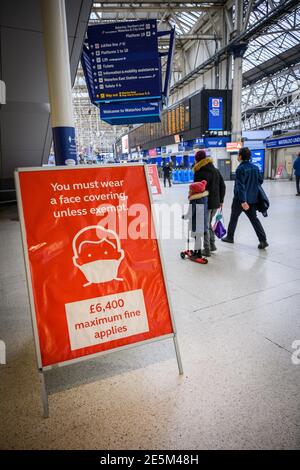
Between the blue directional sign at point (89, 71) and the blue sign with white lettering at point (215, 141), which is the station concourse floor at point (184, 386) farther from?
the blue sign with white lettering at point (215, 141)

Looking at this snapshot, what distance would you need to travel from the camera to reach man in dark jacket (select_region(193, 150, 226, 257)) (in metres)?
4.11

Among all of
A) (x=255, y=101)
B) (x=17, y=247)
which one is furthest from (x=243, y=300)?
(x=255, y=101)

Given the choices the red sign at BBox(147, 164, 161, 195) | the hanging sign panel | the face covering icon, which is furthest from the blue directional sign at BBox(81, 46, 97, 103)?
the red sign at BBox(147, 164, 161, 195)

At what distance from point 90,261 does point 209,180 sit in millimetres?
2846

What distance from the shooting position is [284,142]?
57.3ft

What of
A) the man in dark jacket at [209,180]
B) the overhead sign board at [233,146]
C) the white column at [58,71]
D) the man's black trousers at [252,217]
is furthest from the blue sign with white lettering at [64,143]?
the overhead sign board at [233,146]

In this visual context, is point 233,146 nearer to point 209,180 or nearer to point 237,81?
point 237,81

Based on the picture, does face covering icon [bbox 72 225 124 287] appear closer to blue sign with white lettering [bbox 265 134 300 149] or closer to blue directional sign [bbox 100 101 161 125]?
blue directional sign [bbox 100 101 161 125]

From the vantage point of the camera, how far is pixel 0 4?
187 inches

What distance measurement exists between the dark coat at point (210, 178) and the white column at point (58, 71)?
1914mm

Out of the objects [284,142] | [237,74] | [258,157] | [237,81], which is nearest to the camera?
[237,74]

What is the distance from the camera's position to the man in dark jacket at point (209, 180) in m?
4.11

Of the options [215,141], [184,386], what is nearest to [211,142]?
[215,141]
